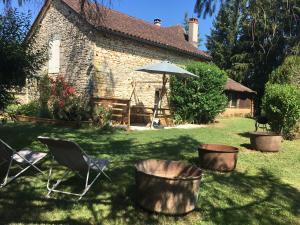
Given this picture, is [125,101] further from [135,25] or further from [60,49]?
[135,25]

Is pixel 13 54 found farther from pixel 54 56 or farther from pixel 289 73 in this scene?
pixel 289 73

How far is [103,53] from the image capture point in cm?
1661

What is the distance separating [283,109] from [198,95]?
5.35m

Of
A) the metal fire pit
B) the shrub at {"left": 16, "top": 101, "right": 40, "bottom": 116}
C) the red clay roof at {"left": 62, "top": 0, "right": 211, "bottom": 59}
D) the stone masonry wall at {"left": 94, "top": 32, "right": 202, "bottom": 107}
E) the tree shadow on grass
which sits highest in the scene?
the red clay roof at {"left": 62, "top": 0, "right": 211, "bottom": 59}

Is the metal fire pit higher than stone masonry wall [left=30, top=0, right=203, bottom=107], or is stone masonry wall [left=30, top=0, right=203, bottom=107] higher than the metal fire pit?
stone masonry wall [left=30, top=0, right=203, bottom=107]

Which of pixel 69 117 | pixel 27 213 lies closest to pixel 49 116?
pixel 69 117

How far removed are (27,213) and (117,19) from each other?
16229mm

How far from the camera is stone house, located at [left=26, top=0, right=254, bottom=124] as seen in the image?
16.4 m

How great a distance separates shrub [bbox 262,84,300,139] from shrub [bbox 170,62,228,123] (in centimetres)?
458

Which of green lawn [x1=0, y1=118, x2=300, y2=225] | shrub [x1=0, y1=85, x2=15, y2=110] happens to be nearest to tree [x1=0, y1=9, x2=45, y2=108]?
shrub [x1=0, y1=85, x2=15, y2=110]

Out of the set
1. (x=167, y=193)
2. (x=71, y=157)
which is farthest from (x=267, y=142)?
(x=71, y=157)

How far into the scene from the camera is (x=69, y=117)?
1340 cm

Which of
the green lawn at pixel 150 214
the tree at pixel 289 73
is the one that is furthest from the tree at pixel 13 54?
the tree at pixel 289 73

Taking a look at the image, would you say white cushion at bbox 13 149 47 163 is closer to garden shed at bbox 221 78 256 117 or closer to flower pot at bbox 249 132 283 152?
flower pot at bbox 249 132 283 152
